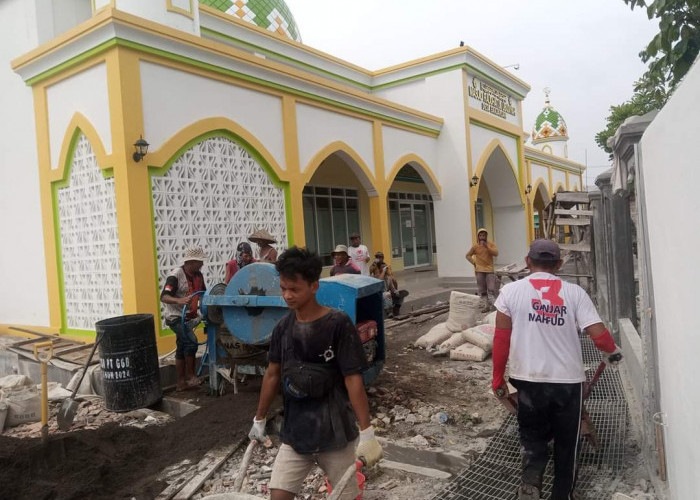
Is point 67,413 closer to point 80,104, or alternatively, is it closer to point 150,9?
point 80,104

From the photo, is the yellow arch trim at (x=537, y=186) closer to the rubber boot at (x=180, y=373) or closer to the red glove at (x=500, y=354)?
the rubber boot at (x=180, y=373)

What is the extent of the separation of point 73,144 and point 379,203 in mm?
6254

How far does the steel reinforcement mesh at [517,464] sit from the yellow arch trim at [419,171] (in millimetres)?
8160

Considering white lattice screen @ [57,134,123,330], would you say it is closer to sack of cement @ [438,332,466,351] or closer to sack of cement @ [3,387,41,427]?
sack of cement @ [3,387,41,427]

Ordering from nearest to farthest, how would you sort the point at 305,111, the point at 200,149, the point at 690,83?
the point at 690,83, the point at 200,149, the point at 305,111

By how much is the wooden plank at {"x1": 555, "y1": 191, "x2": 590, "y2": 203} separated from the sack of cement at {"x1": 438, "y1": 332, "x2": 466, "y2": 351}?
11.6ft

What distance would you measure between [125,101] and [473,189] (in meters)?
9.43

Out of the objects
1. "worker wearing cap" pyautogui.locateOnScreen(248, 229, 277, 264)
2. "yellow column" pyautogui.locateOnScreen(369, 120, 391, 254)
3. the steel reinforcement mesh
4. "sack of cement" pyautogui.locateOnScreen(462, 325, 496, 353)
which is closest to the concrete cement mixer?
"worker wearing cap" pyautogui.locateOnScreen(248, 229, 277, 264)

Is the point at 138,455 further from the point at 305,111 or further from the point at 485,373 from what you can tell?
the point at 305,111

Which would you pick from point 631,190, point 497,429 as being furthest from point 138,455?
point 631,190

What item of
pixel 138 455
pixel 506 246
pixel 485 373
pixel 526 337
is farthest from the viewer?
pixel 506 246

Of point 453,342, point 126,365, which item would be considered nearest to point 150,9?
point 126,365

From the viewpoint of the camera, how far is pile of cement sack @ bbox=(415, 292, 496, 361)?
6.63 metres

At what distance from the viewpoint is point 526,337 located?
302 centimetres
